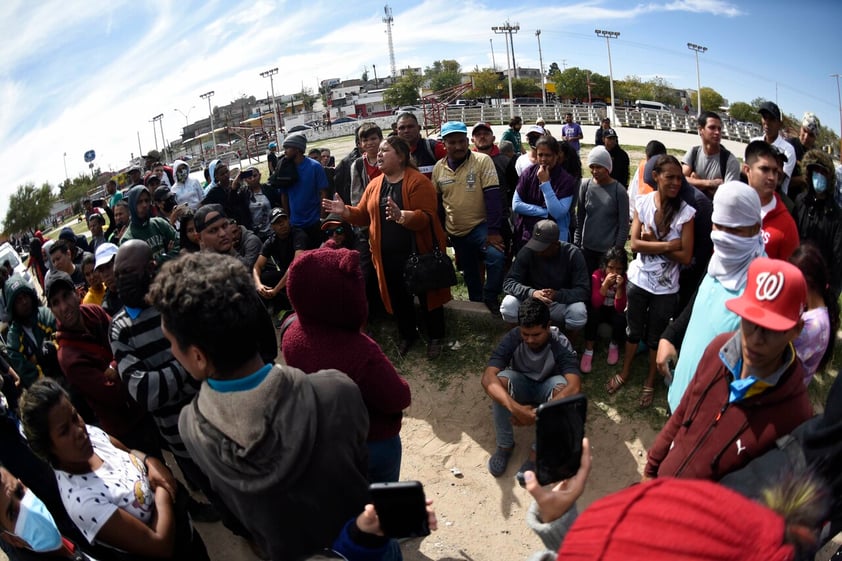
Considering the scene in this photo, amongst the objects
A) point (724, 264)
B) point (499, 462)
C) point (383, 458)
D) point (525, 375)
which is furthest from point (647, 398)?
point (383, 458)

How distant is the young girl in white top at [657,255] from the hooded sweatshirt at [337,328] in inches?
96.0

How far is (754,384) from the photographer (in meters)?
1.95

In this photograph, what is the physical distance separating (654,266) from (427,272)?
193cm

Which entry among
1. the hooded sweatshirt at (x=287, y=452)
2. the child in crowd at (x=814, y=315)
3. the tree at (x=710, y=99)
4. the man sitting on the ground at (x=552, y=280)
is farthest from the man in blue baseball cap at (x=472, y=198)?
the tree at (x=710, y=99)

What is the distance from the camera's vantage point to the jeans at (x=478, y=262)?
5402 millimetres

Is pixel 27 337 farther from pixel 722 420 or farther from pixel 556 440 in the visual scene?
pixel 722 420

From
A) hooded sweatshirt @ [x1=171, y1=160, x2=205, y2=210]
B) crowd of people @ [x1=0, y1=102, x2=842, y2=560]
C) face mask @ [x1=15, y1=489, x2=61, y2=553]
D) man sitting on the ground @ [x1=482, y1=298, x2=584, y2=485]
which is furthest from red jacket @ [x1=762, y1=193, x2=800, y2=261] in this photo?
hooded sweatshirt @ [x1=171, y1=160, x2=205, y2=210]

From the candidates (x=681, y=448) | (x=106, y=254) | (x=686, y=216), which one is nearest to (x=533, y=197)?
(x=686, y=216)

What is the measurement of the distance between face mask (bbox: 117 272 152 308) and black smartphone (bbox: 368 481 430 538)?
7.43ft

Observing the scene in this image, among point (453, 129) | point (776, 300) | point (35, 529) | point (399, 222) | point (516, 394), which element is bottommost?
point (516, 394)

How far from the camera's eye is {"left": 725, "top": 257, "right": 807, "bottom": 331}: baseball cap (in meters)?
1.88

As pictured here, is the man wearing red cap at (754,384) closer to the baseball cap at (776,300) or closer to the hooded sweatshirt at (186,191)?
the baseball cap at (776,300)

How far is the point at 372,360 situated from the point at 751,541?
1643 mm

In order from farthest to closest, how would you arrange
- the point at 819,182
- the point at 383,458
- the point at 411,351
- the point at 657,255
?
the point at 411,351
the point at 819,182
the point at 657,255
the point at 383,458
